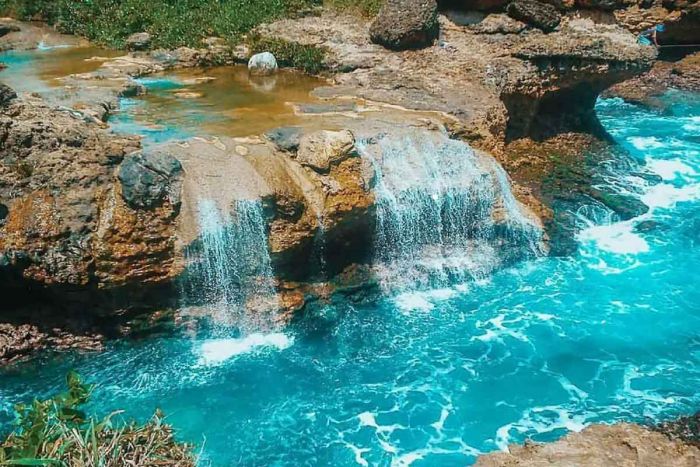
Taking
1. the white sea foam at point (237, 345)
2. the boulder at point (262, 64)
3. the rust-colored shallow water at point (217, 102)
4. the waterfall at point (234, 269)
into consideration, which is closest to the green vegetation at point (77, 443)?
the white sea foam at point (237, 345)

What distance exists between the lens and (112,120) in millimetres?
14156

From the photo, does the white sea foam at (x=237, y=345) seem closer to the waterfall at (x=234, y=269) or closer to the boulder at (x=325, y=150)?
the waterfall at (x=234, y=269)

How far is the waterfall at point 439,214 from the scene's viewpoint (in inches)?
523

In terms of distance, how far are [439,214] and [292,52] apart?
7585 millimetres

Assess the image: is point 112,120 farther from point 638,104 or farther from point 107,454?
point 638,104

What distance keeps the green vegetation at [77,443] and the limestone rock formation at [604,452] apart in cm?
355

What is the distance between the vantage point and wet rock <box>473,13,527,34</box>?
59.9 feet

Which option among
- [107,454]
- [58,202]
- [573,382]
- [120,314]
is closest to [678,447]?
[573,382]

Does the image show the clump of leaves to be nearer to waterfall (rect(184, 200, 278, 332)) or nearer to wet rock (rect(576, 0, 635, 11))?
wet rock (rect(576, 0, 635, 11))

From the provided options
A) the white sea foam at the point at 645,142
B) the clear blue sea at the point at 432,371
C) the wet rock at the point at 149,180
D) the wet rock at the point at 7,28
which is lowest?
A: the clear blue sea at the point at 432,371

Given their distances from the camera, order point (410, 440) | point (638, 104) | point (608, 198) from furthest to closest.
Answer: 1. point (638, 104)
2. point (608, 198)
3. point (410, 440)

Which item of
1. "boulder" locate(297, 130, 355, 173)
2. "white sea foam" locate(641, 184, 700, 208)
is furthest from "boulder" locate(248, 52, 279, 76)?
"white sea foam" locate(641, 184, 700, 208)

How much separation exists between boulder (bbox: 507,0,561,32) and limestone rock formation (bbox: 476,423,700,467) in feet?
42.8

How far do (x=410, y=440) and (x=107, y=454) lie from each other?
18.2ft
